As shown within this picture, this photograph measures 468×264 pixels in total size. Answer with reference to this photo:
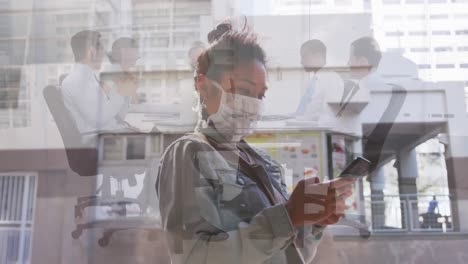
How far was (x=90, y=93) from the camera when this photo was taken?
122cm

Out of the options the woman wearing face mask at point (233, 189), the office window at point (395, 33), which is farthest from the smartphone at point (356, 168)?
the office window at point (395, 33)

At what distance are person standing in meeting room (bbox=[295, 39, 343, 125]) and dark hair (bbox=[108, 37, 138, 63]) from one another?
477 mm

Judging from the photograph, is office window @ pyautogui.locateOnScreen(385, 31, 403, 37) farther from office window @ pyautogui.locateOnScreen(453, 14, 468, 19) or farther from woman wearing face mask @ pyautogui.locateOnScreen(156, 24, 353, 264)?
woman wearing face mask @ pyautogui.locateOnScreen(156, 24, 353, 264)

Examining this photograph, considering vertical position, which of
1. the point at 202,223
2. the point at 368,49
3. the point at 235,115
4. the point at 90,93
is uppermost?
the point at 368,49

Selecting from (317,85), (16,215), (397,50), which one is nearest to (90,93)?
(16,215)

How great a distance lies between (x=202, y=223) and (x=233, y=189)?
11 centimetres

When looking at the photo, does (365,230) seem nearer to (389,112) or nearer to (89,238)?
(389,112)

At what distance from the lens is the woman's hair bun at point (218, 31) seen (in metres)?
1.14

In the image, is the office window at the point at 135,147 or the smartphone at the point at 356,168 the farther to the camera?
the office window at the point at 135,147

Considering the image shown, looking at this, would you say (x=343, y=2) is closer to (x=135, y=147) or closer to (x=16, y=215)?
(x=135, y=147)

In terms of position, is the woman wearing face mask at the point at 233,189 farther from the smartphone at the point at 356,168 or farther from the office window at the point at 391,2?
the office window at the point at 391,2

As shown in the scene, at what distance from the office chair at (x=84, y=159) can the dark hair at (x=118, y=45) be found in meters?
0.18

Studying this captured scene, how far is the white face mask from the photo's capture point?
104 centimetres

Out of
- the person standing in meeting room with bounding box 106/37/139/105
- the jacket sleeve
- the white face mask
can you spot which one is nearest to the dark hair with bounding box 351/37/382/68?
the white face mask
